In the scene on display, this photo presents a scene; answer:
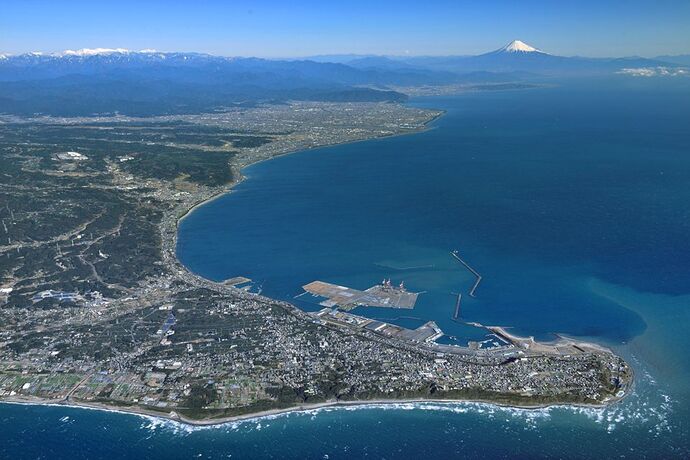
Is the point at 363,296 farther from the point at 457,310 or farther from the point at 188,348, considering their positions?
the point at 188,348

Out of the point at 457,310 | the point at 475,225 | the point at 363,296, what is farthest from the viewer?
the point at 475,225

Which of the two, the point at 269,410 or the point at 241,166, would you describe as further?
the point at 241,166

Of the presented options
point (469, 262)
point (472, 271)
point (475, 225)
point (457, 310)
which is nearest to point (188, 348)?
point (457, 310)

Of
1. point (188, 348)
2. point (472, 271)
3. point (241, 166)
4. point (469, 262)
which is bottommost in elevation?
point (188, 348)

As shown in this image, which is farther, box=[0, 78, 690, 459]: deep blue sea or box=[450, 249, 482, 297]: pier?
box=[450, 249, 482, 297]: pier

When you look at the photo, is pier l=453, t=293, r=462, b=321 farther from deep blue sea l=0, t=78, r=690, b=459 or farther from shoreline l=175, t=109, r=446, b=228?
shoreline l=175, t=109, r=446, b=228

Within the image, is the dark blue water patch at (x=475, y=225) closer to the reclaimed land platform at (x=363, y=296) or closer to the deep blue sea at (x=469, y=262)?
the deep blue sea at (x=469, y=262)

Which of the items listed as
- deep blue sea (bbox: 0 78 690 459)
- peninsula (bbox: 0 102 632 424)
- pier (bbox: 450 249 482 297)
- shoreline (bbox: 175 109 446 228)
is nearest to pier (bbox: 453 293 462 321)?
deep blue sea (bbox: 0 78 690 459)

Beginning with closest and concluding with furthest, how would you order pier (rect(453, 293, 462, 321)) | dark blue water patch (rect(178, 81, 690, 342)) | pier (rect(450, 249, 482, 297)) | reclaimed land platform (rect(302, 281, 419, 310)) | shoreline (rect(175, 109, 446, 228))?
pier (rect(453, 293, 462, 321))
reclaimed land platform (rect(302, 281, 419, 310))
dark blue water patch (rect(178, 81, 690, 342))
pier (rect(450, 249, 482, 297))
shoreline (rect(175, 109, 446, 228))

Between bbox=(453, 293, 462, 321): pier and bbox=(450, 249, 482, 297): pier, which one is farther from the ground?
bbox=(450, 249, 482, 297): pier

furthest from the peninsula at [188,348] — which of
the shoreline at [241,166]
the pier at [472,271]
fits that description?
the pier at [472,271]
